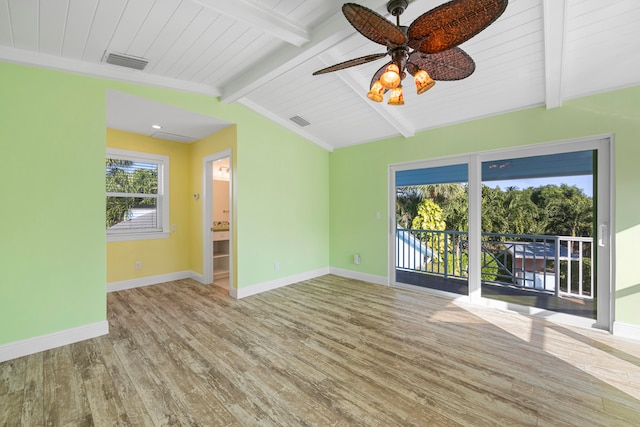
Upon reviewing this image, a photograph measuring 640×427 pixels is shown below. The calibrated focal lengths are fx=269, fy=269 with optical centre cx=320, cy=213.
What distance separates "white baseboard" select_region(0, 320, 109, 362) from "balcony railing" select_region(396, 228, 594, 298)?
4.10m

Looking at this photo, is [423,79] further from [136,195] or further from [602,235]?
[136,195]

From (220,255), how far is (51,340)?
2.77m

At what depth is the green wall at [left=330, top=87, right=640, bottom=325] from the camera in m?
2.67

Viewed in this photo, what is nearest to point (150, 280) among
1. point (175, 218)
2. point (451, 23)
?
point (175, 218)

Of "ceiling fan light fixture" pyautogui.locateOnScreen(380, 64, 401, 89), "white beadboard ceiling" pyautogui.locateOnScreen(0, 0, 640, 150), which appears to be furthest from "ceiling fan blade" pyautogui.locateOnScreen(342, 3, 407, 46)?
"white beadboard ceiling" pyautogui.locateOnScreen(0, 0, 640, 150)

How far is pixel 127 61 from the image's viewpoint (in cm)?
266

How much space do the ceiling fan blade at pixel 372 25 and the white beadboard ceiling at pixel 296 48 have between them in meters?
0.71

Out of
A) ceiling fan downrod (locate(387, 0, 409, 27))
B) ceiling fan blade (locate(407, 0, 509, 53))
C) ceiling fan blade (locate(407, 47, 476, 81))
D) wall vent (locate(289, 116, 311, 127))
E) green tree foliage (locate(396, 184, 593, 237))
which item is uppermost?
wall vent (locate(289, 116, 311, 127))

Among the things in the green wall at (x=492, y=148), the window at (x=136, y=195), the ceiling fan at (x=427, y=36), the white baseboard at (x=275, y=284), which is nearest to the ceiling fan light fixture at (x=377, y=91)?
the ceiling fan at (x=427, y=36)

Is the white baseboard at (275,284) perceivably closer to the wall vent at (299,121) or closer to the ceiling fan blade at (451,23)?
the wall vent at (299,121)

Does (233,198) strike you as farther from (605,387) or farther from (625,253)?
(625,253)

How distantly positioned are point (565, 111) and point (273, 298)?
424cm

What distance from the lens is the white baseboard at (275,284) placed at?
12.9 ft

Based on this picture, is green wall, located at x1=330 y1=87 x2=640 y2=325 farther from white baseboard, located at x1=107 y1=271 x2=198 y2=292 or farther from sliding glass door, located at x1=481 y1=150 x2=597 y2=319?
white baseboard, located at x1=107 y1=271 x2=198 y2=292
